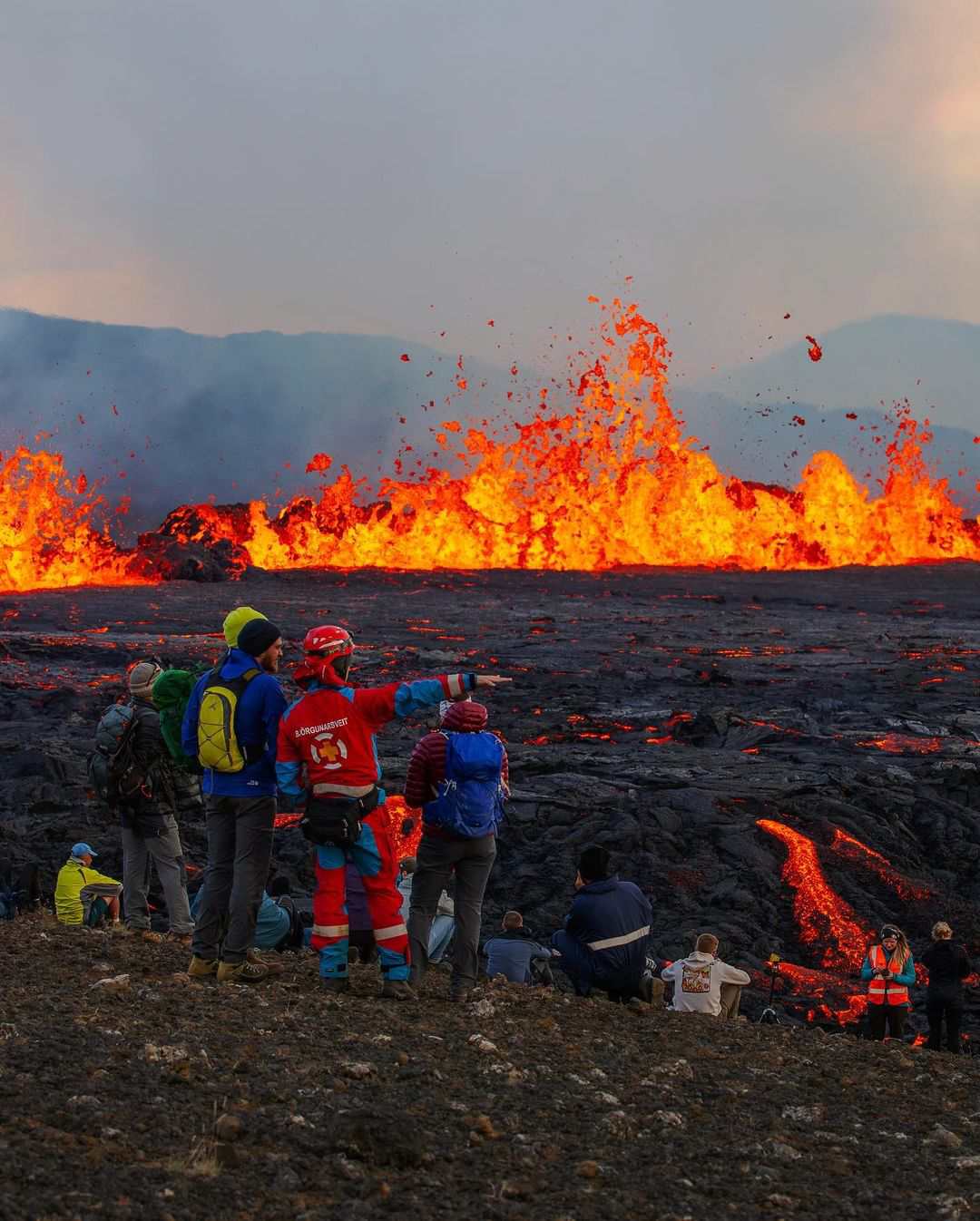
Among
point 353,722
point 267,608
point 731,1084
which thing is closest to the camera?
point 731,1084

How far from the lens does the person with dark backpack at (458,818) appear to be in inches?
280

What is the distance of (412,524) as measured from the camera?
277 ft

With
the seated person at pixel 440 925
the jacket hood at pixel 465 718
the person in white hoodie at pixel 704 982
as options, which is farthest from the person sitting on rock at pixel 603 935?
the jacket hood at pixel 465 718

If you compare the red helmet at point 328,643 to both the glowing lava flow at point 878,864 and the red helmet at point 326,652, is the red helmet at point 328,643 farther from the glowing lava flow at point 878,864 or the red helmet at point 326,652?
the glowing lava flow at point 878,864

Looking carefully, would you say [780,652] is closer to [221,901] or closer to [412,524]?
[221,901]

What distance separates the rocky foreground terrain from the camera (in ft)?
12.9

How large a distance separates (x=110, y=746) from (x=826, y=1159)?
5.26m

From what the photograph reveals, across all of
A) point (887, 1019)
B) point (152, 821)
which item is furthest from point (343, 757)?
point (887, 1019)

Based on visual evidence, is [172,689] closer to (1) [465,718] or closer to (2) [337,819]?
(2) [337,819]

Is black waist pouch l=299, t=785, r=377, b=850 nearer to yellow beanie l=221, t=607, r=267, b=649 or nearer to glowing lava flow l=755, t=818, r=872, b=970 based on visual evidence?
yellow beanie l=221, t=607, r=267, b=649

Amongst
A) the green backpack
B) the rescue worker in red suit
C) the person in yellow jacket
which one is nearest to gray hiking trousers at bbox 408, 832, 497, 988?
the rescue worker in red suit

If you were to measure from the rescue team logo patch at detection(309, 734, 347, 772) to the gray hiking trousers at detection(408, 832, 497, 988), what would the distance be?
2.62ft

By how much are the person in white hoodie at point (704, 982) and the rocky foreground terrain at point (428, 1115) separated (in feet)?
6.21

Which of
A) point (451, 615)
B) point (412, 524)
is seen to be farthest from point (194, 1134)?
point (412, 524)
